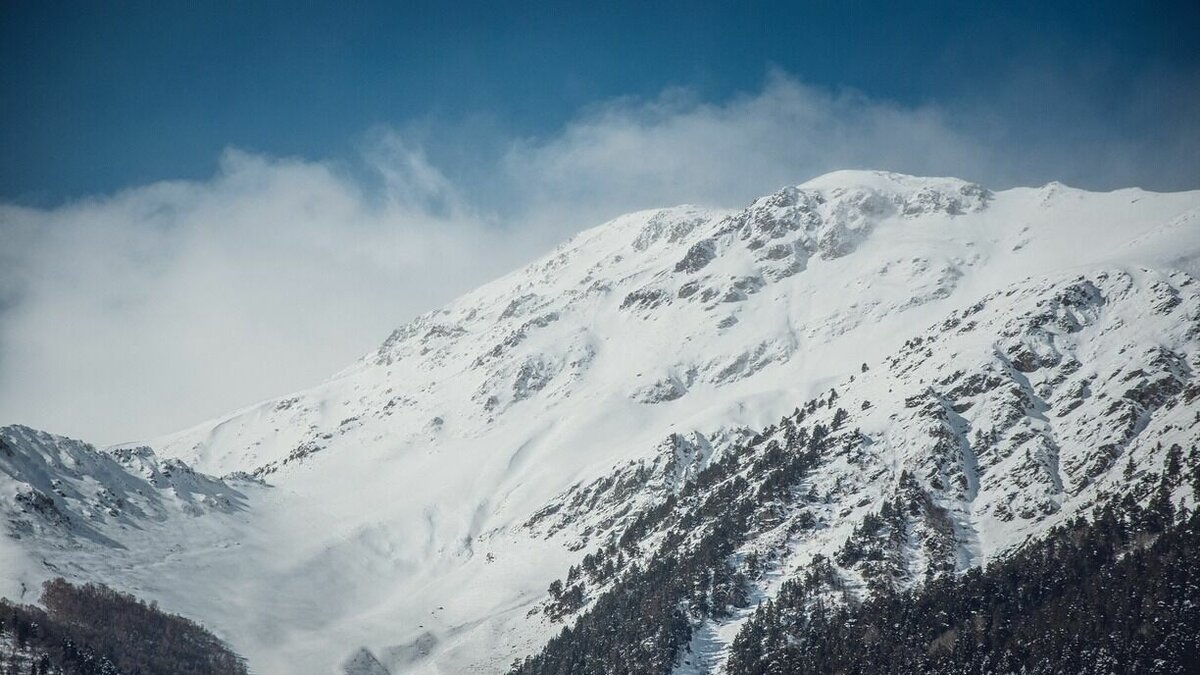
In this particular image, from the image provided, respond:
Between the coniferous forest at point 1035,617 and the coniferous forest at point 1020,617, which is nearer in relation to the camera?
the coniferous forest at point 1035,617

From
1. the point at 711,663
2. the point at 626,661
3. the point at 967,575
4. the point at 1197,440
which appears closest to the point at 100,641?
the point at 626,661

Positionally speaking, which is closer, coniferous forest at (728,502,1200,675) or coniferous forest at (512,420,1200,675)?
coniferous forest at (728,502,1200,675)

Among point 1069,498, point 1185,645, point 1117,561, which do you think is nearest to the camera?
point 1185,645

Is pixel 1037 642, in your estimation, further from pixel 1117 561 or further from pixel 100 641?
pixel 100 641

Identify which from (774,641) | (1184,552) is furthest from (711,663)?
(1184,552)

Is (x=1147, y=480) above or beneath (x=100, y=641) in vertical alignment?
beneath

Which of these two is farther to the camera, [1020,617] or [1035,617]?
[1020,617]

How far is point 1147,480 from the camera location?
7323 inches

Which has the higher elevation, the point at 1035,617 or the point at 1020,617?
the point at 1020,617

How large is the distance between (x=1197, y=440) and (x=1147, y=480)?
12.9 meters

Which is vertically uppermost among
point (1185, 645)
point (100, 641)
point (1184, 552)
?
point (100, 641)

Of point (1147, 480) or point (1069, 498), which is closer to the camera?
point (1147, 480)

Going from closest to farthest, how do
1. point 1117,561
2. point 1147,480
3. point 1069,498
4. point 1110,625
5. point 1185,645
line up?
point 1185,645
point 1110,625
point 1117,561
point 1147,480
point 1069,498

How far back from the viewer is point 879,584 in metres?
193
